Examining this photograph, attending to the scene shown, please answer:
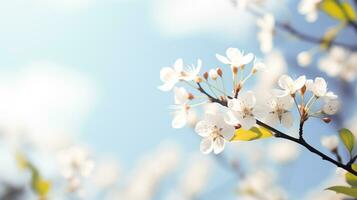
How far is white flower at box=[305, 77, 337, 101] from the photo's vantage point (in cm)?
119

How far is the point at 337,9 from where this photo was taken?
212cm

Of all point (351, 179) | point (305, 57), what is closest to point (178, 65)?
point (351, 179)

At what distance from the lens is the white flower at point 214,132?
3.79 feet

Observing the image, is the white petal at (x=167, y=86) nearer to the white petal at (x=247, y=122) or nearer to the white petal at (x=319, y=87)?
the white petal at (x=247, y=122)

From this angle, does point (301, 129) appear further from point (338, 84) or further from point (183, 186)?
point (183, 186)

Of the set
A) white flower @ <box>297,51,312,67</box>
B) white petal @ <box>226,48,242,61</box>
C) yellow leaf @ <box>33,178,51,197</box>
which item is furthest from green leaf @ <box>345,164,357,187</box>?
white flower @ <box>297,51,312,67</box>

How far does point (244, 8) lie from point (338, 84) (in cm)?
105

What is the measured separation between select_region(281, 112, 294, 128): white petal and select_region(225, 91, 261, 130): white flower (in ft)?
0.30

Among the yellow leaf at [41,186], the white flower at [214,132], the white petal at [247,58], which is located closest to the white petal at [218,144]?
the white flower at [214,132]

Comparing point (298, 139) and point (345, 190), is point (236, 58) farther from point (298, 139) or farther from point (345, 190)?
point (345, 190)

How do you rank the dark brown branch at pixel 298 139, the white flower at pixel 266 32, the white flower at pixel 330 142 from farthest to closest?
the white flower at pixel 266 32 → the white flower at pixel 330 142 → the dark brown branch at pixel 298 139

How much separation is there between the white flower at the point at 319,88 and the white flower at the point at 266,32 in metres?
1.19

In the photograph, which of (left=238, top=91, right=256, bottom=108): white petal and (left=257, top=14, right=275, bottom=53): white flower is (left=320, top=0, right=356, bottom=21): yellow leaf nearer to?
(left=257, top=14, right=275, bottom=53): white flower

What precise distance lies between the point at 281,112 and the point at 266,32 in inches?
53.4
